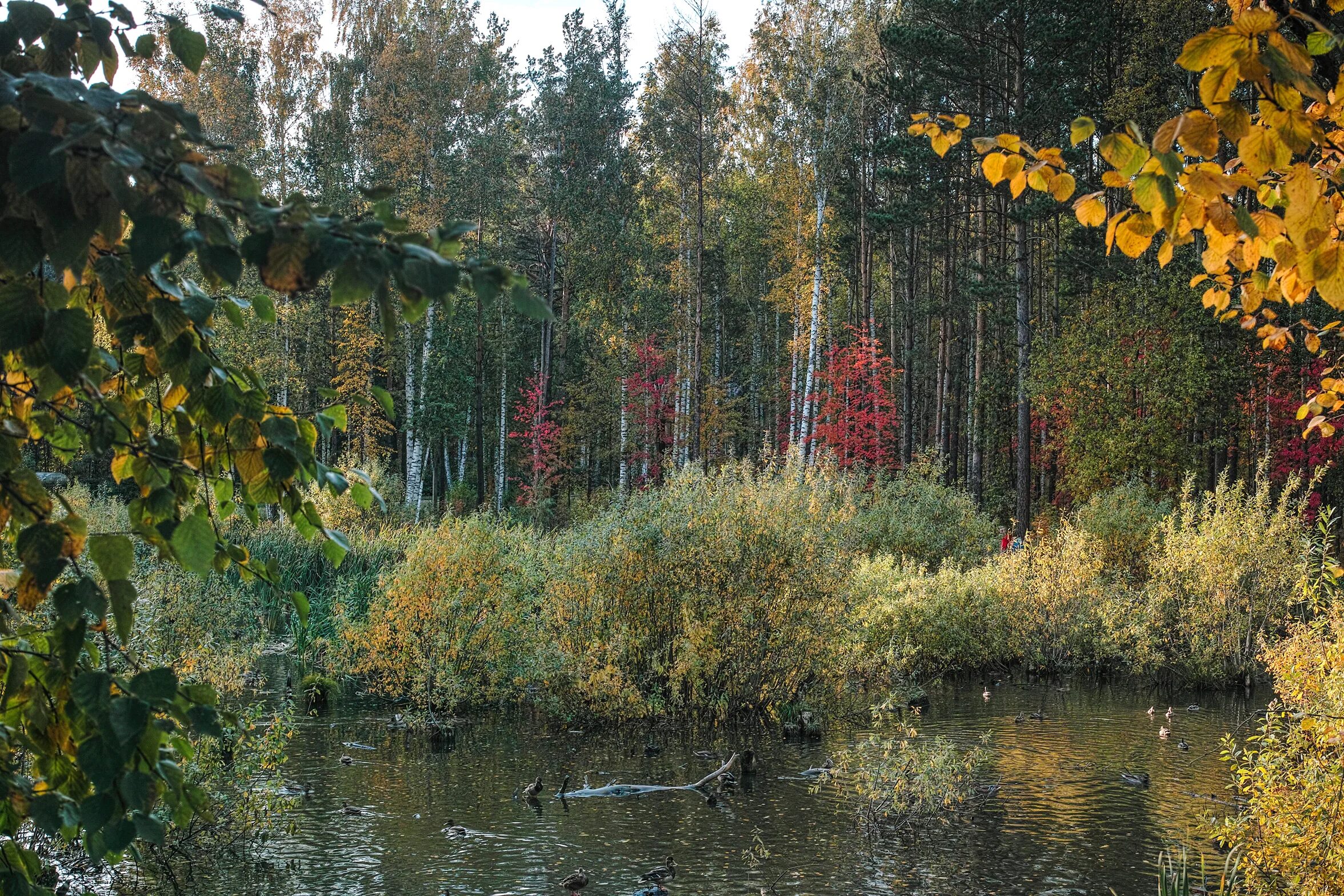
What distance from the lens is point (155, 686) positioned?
162 cm

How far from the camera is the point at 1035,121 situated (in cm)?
2341

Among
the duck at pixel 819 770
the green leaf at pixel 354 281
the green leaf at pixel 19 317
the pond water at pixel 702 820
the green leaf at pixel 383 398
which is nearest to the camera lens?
the green leaf at pixel 354 281

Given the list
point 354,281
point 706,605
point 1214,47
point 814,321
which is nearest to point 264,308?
point 354,281

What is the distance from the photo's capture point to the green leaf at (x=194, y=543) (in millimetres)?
1715

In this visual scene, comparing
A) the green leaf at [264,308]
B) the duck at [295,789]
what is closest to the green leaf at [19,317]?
the green leaf at [264,308]

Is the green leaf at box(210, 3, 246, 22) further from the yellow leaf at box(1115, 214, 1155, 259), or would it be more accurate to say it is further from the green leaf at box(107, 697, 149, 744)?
the yellow leaf at box(1115, 214, 1155, 259)

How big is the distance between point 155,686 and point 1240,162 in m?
2.39

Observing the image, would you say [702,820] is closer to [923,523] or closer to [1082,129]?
[1082,129]

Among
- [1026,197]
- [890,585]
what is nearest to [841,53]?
[1026,197]

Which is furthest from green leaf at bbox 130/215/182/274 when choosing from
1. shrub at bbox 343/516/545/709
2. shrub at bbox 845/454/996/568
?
shrub at bbox 845/454/996/568

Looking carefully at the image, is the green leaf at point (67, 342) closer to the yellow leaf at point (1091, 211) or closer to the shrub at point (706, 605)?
the yellow leaf at point (1091, 211)

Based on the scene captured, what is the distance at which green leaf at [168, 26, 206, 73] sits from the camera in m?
1.76

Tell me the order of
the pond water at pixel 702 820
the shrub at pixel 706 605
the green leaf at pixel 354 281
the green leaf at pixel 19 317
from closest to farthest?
1. the green leaf at pixel 354 281
2. the green leaf at pixel 19 317
3. the pond water at pixel 702 820
4. the shrub at pixel 706 605

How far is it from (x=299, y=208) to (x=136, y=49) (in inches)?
27.5
